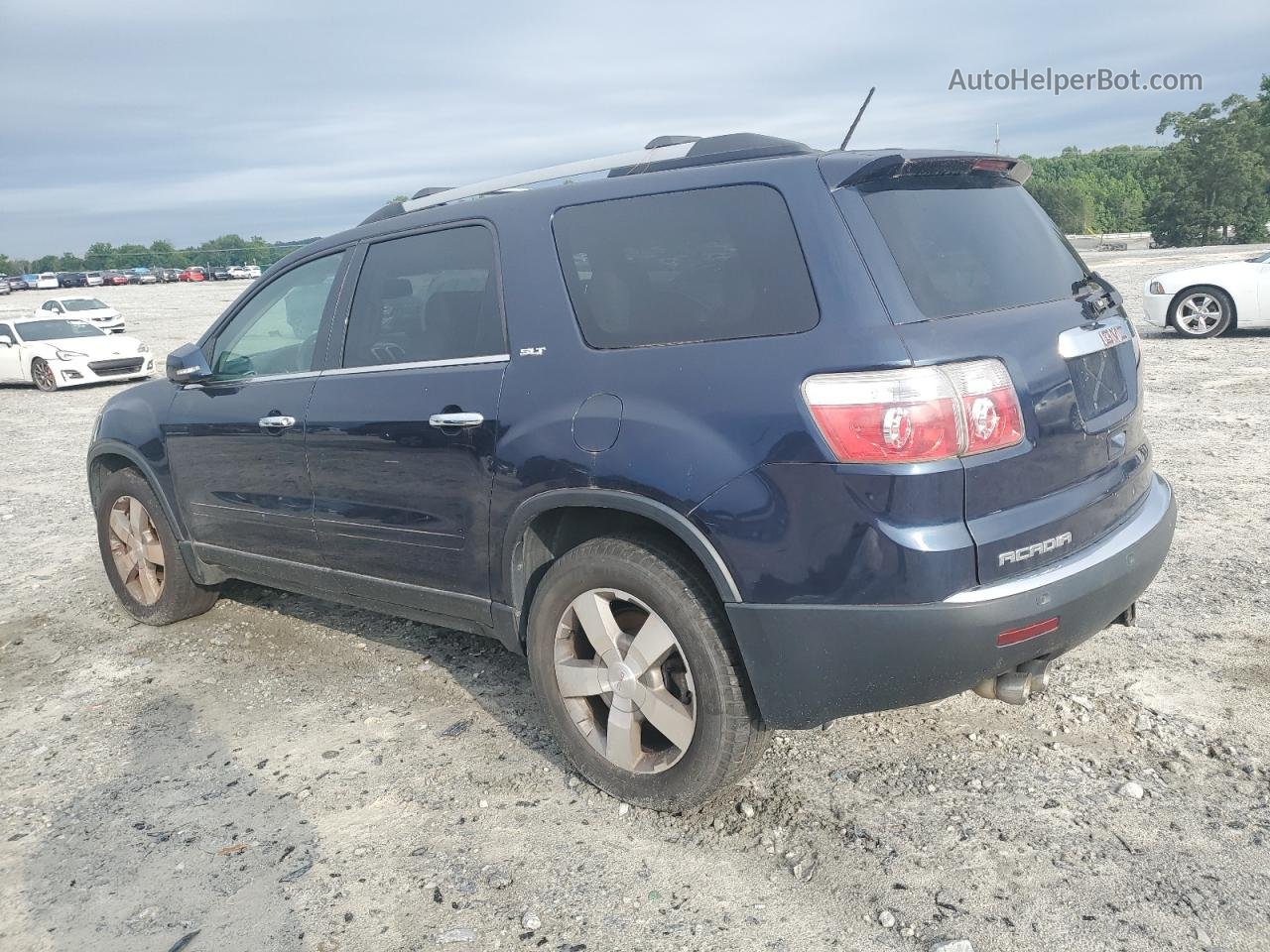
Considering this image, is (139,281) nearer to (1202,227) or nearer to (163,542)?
(1202,227)

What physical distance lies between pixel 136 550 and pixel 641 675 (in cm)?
342

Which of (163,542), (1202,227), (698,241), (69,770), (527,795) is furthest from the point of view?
(1202,227)

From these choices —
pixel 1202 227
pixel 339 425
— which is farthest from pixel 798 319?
pixel 1202 227

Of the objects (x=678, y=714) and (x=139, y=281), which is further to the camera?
(x=139, y=281)

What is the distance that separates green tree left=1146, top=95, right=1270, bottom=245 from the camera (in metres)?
65.5

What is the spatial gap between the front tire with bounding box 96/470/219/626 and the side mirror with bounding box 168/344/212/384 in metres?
0.75

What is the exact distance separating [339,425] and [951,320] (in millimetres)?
2307

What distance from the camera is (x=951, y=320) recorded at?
2.78 meters

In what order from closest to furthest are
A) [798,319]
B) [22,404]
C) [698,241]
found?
[798,319] < [698,241] < [22,404]

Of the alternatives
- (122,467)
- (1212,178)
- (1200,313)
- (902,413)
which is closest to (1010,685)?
(902,413)

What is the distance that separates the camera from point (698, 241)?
3084 mm

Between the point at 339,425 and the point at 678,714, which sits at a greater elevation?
the point at 339,425

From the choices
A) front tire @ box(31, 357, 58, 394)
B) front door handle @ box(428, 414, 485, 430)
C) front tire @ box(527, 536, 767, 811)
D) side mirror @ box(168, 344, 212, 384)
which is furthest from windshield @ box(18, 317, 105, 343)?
front tire @ box(527, 536, 767, 811)

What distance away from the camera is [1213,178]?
2621 inches
